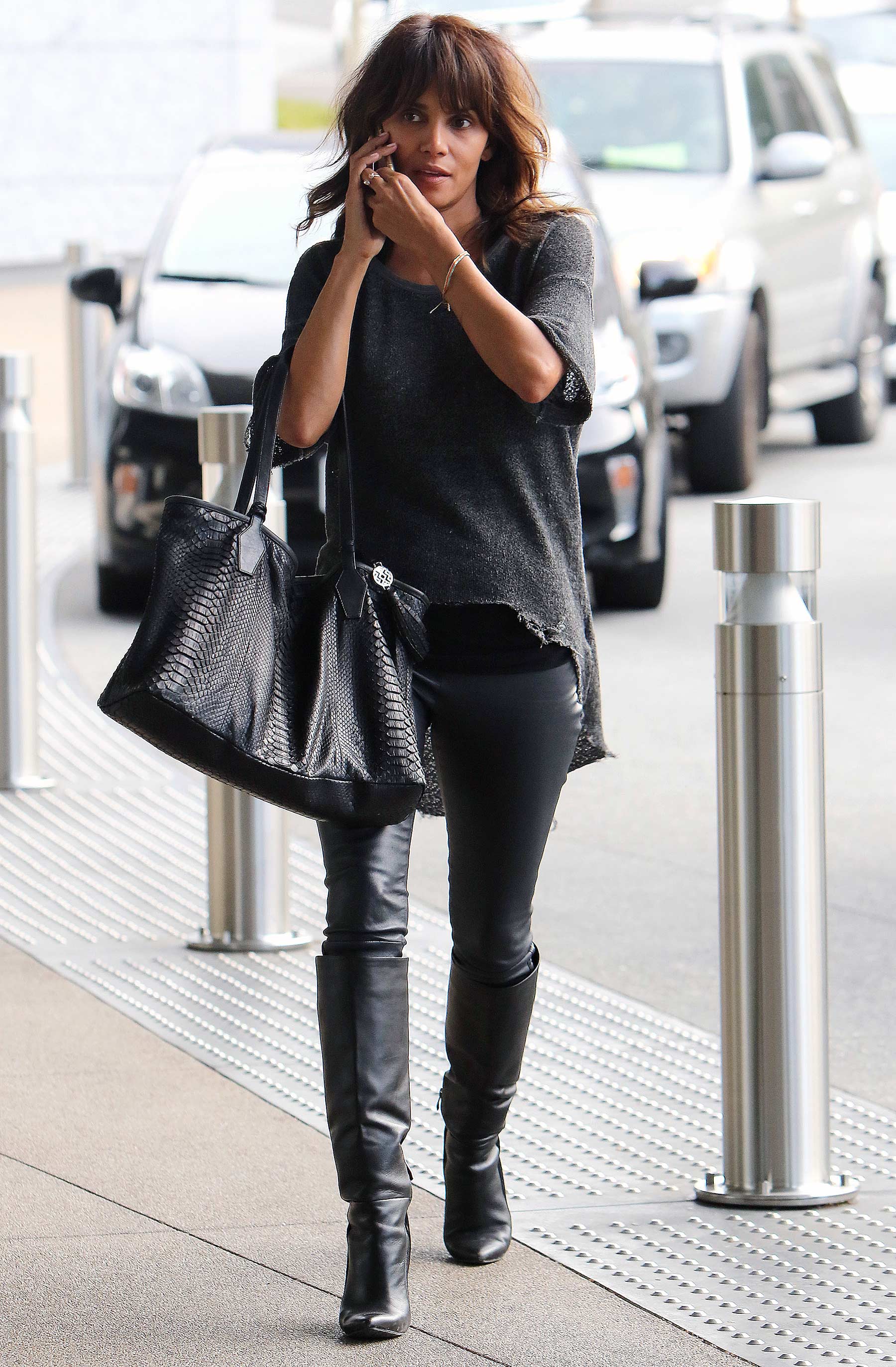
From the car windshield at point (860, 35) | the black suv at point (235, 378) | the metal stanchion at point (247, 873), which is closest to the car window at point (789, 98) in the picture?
the black suv at point (235, 378)

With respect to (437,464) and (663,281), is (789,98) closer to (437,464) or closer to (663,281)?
(663,281)

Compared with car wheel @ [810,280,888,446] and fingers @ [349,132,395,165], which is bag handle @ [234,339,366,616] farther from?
car wheel @ [810,280,888,446]

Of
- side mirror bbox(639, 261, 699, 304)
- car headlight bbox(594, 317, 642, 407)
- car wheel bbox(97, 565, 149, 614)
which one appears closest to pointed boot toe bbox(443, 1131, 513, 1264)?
car headlight bbox(594, 317, 642, 407)

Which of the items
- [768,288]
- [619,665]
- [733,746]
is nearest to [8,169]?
[768,288]

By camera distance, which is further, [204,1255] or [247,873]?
[247,873]

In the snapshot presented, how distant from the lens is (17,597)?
6.83 m

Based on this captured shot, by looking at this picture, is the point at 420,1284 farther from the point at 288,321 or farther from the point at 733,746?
the point at 288,321

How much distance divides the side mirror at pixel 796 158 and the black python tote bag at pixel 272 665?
913cm

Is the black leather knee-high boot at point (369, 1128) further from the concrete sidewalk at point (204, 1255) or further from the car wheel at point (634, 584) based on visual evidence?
the car wheel at point (634, 584)

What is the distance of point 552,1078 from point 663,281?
5964 mm

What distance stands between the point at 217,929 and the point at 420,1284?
2.00m

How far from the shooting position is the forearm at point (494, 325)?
3.17 m

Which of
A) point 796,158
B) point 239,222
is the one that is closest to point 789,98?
point 796,158

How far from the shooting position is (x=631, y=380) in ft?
29.8
